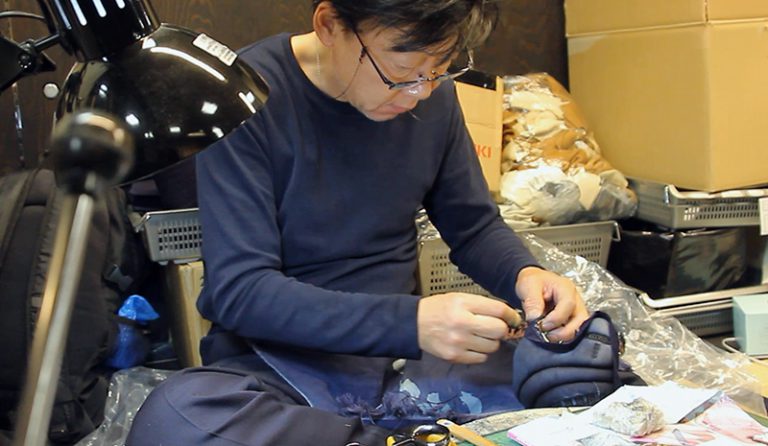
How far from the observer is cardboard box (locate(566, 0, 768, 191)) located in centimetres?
171

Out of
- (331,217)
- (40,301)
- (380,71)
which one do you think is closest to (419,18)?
(380,71)

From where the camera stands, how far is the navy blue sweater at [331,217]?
105cm

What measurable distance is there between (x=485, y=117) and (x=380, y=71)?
0.81m

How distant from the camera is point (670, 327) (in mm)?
1603

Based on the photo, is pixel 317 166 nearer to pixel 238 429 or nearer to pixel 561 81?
pixel 238 429

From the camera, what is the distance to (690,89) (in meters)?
1.74

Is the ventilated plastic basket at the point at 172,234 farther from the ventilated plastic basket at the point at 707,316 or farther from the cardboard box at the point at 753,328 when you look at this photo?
the cardboard box at the point at 753,328

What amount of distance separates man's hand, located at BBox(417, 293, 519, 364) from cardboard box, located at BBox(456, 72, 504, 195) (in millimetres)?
818

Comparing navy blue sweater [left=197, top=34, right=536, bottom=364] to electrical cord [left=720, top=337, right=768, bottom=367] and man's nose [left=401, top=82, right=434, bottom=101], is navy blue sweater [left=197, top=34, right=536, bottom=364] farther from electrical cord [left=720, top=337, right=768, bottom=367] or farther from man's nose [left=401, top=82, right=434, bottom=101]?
electrical cord [left=720, top=337, right=768, bottom=367]

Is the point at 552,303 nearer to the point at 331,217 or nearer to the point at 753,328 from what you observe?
the point at 331,217

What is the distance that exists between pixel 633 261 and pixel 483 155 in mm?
423

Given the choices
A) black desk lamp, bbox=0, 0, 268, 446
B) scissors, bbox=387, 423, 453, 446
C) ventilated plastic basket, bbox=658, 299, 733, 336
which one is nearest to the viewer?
black desk lamp, bbox=0, 0, 268, 446

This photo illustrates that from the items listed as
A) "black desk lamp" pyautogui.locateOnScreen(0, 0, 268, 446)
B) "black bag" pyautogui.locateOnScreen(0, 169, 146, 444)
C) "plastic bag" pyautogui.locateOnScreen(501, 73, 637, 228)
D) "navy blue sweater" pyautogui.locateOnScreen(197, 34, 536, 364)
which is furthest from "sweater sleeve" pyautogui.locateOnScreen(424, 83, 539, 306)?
"black desk lamp" pyautogui.locateOnScreen(0, 0, 268, 446)

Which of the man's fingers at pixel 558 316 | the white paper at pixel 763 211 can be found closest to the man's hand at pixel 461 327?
the man's fingers at pixel 558 316
